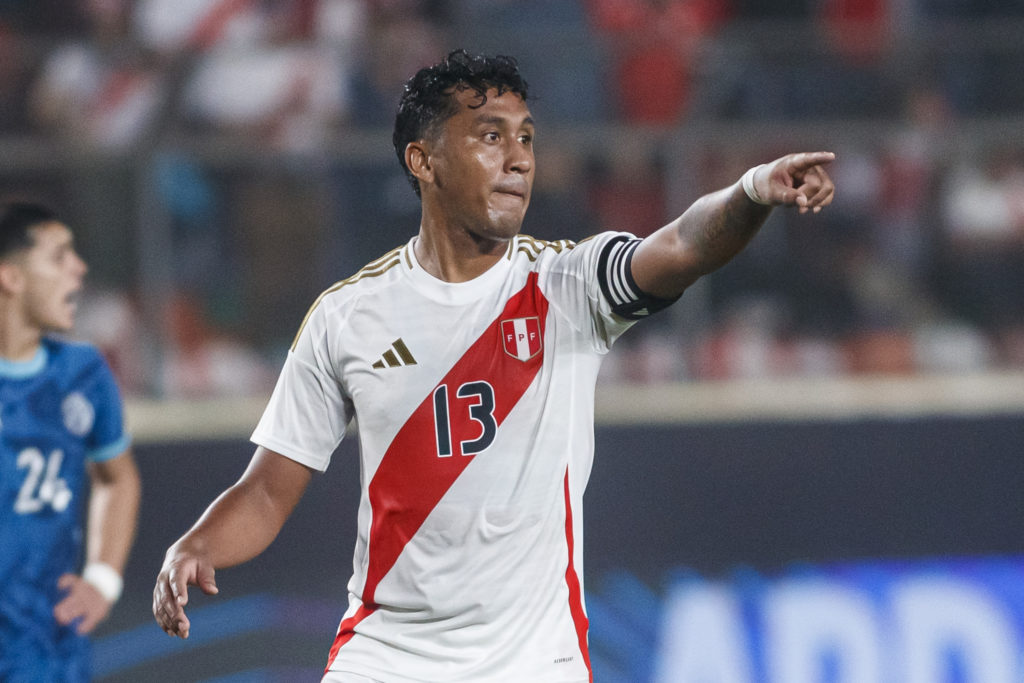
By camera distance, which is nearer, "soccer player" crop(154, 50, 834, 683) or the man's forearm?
the man's forearm

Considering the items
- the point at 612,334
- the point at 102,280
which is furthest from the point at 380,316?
the point at 102,280

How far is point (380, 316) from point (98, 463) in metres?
1.82

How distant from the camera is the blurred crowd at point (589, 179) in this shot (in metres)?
5.82

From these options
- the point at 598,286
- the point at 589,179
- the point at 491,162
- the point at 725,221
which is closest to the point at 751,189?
the point at 725,221

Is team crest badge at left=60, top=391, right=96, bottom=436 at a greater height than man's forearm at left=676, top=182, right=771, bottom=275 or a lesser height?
lesser

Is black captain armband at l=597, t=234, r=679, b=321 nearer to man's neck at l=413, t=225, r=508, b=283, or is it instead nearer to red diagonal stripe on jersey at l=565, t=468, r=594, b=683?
man's neck at l=413, t=225, r=508, b=283

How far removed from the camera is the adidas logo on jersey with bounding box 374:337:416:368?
321 cm

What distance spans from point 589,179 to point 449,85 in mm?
2742

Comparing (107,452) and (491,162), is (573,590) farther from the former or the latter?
(107,452)

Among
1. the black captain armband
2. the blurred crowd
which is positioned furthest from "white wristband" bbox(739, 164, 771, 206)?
the blurred crowd

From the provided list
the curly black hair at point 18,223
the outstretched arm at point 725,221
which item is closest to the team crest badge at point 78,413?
the curly black hair at point 18,223

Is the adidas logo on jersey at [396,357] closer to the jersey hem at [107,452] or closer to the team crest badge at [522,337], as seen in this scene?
the team crest badge at [522,337]

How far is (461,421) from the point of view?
3168 mm

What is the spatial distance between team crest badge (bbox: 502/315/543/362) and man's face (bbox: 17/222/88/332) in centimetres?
197
